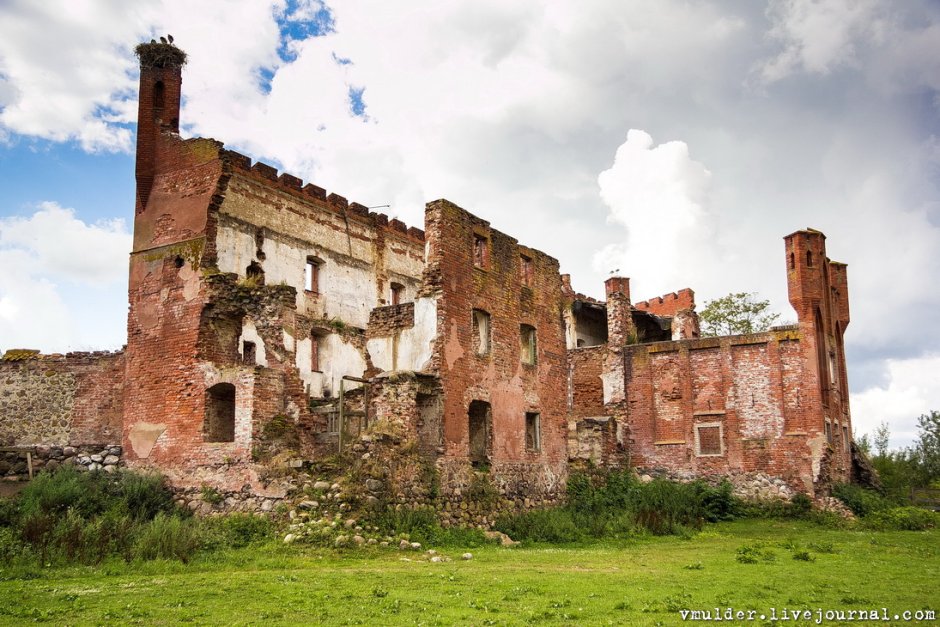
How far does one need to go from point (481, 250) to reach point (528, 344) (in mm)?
3407

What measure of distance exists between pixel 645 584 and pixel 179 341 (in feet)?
46.1

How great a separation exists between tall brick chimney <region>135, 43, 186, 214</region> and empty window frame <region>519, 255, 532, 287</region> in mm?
10783

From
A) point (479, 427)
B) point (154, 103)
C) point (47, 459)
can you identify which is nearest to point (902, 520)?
point (479, 427)

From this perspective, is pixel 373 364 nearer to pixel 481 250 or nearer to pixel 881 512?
pixel 481 250

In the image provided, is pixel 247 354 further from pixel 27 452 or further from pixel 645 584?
pixel 645 584

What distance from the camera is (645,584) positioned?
1221cm

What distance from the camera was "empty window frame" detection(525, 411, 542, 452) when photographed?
79.2 feet

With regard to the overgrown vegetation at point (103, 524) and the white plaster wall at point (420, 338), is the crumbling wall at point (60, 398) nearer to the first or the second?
the overgrown vegetation at point (103, 524)

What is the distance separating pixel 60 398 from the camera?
24.2m

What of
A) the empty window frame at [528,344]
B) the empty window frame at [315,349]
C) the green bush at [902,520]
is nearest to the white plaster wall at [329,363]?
the empty window frame at [315,349]

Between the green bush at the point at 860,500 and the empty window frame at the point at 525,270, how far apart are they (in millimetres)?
11895

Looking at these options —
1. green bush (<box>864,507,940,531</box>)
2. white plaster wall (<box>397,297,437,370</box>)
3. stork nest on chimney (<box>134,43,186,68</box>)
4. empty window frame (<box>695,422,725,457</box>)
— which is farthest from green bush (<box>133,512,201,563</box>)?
green bush (<box>864,507,940,531</box>)

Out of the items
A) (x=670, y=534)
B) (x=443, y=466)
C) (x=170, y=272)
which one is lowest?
(x=670, y=534)

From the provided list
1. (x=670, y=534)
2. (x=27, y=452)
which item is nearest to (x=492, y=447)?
(x=670, y=534)
